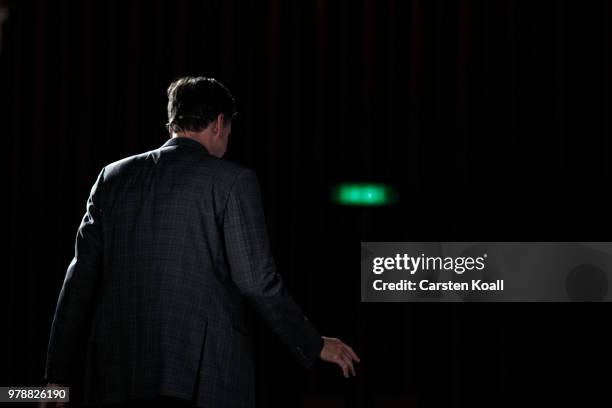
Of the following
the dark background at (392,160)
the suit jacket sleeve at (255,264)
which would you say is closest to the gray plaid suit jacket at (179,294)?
the suit jacket sleeve at (255,264)

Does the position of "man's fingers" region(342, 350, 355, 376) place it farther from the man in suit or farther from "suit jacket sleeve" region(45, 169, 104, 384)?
"suit jacket sleeve" region(45, 169, 104, 384)

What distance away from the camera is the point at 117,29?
2.87 meters

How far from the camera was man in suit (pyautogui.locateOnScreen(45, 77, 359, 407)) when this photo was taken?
145 centimetres

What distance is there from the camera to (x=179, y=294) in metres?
1.44

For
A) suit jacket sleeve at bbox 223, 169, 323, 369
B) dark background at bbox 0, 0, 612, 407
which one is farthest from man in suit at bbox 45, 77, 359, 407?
dark background at bbox 0, 0, 612, 407

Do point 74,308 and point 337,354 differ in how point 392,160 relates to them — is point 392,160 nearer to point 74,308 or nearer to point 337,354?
point 337,354

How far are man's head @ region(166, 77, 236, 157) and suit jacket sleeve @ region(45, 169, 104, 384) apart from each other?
31 cm

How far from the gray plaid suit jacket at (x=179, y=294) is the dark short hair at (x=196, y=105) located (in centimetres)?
9

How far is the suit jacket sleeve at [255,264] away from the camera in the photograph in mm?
1452

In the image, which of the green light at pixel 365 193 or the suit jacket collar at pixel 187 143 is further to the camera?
the green light at pixel 365 193

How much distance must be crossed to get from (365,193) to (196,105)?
125cm

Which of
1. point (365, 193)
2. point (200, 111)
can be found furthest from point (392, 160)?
point (200, 111)

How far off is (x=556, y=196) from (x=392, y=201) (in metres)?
0.64

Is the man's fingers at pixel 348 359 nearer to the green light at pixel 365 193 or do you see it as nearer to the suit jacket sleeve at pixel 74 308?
the suit jacket sleeve at pixel 74 308
